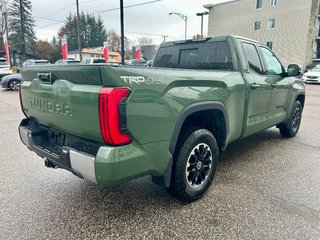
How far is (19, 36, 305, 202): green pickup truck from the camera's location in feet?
6.61

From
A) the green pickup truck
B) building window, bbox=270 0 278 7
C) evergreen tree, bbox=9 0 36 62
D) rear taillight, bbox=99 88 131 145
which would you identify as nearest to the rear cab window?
the green pickup truck

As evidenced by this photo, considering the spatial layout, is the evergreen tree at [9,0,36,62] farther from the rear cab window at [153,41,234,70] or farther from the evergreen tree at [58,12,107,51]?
the rear cab window at [153,41,234,70]

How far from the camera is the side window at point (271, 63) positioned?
4230mm

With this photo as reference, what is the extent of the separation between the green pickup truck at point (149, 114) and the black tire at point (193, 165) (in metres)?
0.01

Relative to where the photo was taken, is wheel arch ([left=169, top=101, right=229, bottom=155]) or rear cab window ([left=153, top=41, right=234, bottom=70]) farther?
rear cab window ([left=153, top=41, right=234, bottom=70])

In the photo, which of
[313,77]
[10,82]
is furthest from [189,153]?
[313,77]

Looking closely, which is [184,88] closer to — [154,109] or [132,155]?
[154,109]

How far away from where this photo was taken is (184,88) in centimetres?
249

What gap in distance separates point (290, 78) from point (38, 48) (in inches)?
→ 2211

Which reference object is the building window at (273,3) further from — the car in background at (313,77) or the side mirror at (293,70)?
the side mirror at (293,70)

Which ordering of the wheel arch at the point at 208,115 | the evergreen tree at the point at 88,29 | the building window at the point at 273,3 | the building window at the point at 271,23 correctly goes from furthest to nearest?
the evergreen tree at the point at 88,29
the building window at the point at 271,23
the building window at the point at 273,3
the wheel arch at the point at 208,115

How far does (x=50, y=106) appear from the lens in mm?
2484

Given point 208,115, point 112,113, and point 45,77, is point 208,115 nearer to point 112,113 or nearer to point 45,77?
point 112,113

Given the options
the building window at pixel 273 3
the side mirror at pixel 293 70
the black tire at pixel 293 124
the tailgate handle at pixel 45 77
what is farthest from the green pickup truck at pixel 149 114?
the building window at pixel 273 3
